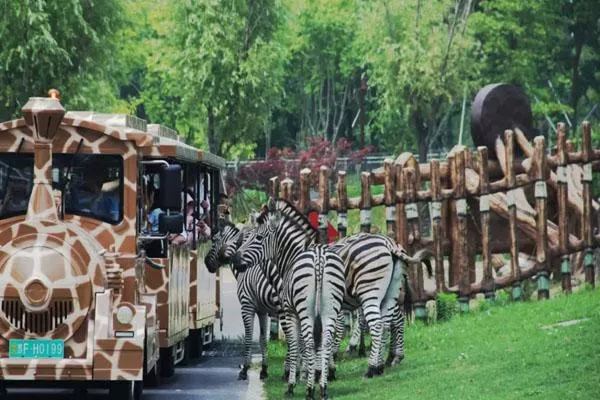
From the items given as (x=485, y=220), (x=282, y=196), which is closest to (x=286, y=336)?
(x=282, y=196)

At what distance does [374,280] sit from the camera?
77.2ft

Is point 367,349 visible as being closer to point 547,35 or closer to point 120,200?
point 120,200

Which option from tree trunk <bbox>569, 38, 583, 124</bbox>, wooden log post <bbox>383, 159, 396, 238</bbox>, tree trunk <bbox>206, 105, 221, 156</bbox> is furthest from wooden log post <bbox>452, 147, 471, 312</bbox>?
tree trunk <bbox>569, 38, 583, 124</bbox>

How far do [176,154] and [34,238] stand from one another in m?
3.66

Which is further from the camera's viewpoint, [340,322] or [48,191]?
[340,322]

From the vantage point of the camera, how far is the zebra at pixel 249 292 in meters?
24.2

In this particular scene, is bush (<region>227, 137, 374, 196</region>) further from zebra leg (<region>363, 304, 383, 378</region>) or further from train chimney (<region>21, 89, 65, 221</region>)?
train chimney (<region>21, 89, 65, 221</region>)

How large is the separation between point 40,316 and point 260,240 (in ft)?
14.7

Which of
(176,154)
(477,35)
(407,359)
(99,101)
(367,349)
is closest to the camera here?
(176,154)

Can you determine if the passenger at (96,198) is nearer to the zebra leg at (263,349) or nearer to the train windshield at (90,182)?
the train windshield at (90,182)

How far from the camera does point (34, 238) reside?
63.4ft

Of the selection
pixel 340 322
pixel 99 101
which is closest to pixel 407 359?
pixel 340 322

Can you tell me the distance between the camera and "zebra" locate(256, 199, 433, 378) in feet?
75.6

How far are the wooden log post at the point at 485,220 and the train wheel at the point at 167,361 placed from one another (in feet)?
21.2
